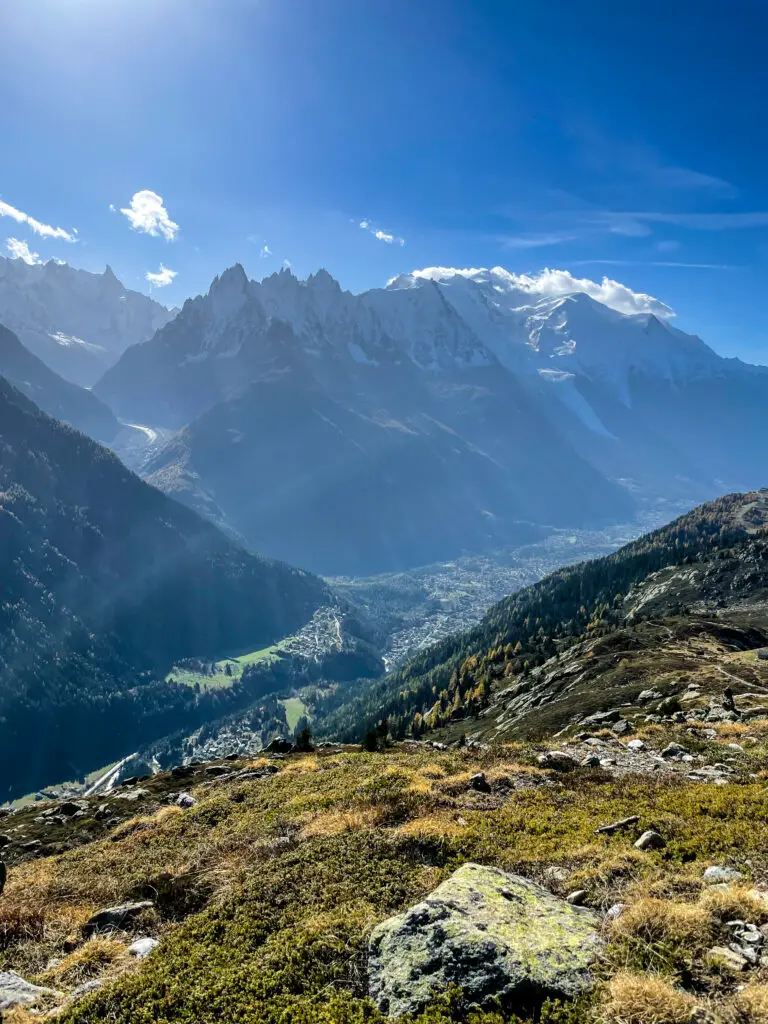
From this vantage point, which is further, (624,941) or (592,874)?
(592,874)

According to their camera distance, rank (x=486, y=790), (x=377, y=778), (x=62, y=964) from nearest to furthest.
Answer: (x=62, y=964) < (x=486, y=790) < (x=377, y=778)

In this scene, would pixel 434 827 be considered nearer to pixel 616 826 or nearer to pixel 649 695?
pixel 616 826

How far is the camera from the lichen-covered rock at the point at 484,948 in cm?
866

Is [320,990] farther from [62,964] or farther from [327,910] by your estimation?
[62,964]

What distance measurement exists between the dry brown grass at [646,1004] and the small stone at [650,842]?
681cm

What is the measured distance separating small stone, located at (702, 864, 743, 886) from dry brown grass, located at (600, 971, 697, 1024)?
4.96 metres

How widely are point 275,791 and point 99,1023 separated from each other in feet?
52.9

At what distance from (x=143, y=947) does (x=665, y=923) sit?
1115cm

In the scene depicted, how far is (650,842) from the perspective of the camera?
573 inches

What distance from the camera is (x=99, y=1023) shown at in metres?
9.26

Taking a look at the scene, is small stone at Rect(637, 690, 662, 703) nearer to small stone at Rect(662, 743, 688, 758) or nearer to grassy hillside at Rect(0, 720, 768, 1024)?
small stone at Rect(662, 743, 688, 758)

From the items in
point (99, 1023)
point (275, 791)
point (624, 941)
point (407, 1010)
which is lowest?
point (275, 791)

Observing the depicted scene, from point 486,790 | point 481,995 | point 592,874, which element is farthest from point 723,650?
point 481,995

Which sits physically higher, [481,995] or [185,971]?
[481,995]
